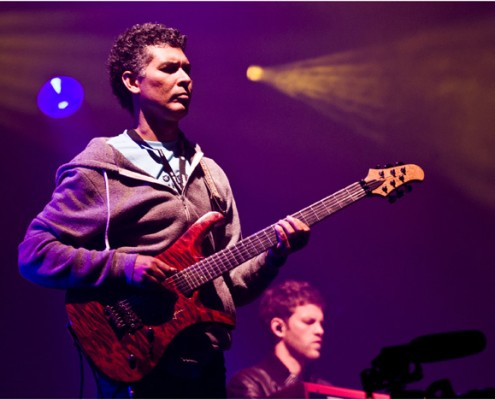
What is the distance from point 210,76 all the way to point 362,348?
2.70m

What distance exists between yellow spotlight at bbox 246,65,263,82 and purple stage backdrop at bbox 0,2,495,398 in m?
0.04

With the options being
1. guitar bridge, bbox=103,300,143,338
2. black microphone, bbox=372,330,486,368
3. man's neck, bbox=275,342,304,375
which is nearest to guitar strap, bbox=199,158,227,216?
guitar bridge, bbox=103,300,143,338

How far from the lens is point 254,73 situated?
17.3ft

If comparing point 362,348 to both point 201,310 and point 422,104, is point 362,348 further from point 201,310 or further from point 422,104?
point 201,310

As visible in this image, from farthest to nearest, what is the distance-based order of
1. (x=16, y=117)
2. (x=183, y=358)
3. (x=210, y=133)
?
1. (x=210, y=133)
2. (x=16, y=117)
3. (x=183, y=358)

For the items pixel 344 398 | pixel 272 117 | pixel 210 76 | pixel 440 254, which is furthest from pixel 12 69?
pixel 440 254

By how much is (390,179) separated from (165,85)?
3.78 ft

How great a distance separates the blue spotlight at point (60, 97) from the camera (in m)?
4.65

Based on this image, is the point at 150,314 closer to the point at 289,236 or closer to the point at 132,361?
the point at 132,361

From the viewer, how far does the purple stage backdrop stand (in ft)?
17.1

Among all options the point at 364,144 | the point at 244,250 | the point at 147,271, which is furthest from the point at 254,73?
the point at 147,271

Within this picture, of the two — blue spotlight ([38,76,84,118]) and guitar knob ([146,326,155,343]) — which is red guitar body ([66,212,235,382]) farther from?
blue spotlight ([38,76,84,118])

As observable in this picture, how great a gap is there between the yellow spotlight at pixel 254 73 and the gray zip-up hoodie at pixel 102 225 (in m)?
2.80

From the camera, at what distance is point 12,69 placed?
464 cm
